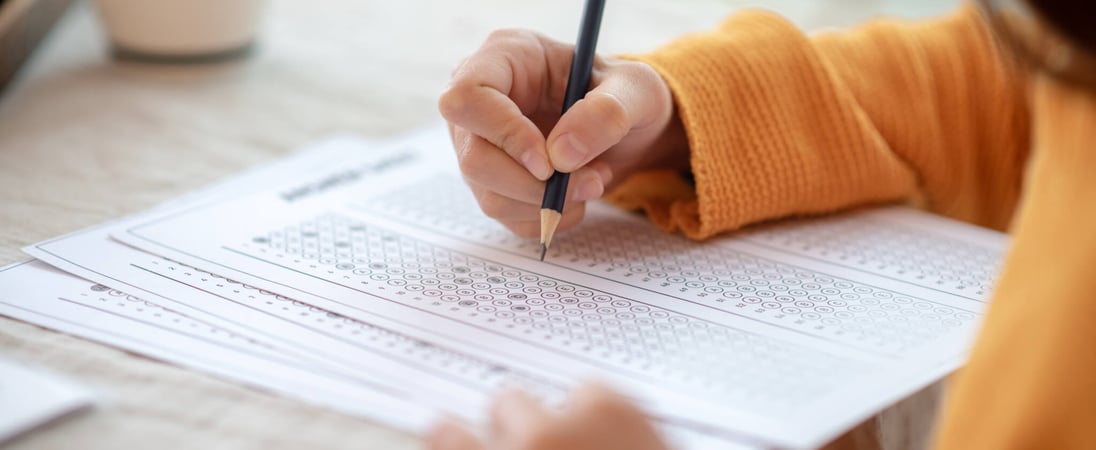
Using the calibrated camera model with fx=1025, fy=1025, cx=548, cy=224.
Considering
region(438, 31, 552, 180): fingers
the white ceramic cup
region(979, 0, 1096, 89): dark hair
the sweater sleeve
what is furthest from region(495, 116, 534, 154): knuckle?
the white ceramic cup

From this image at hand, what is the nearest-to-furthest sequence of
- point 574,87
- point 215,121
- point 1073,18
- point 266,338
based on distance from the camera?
point 1073,18, point 266,338, point 574,87, point 215,121

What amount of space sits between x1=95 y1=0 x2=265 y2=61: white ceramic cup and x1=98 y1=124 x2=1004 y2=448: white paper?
0.26 metres

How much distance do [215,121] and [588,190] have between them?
34 centimetres

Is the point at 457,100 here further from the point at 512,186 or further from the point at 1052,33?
the point at 1052,33

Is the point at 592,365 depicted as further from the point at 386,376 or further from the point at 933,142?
the point at 933,142

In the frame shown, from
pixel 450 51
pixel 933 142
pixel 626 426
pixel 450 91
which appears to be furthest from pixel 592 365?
pixel 450 51

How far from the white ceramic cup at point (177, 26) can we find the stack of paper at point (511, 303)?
26cm

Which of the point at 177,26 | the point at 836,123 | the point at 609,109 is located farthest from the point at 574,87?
the point at 177,26

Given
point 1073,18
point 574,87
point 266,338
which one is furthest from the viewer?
point 574,87

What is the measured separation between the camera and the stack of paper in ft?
1.35

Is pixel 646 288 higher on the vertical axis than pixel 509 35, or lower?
lower

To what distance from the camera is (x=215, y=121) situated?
759 mm

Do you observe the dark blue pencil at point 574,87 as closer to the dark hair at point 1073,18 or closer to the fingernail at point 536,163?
the fingernail at point 536,163

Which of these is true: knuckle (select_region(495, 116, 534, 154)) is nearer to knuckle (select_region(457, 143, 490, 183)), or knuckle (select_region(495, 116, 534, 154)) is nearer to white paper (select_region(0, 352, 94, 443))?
knuckle (select_region(457, 143, 490, 183))
